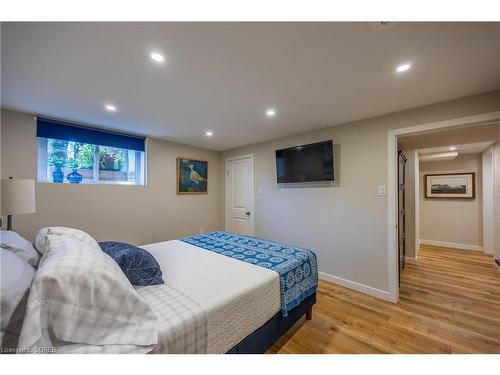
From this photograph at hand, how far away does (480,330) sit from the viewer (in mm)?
1857

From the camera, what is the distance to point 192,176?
414 centimetres

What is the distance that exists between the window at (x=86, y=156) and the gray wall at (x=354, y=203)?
258 centimetres

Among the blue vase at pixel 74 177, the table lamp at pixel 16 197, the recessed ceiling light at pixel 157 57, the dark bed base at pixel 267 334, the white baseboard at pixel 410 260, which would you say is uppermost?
the recessed ceiling light at pixel 157 57

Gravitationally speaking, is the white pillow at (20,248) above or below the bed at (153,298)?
above

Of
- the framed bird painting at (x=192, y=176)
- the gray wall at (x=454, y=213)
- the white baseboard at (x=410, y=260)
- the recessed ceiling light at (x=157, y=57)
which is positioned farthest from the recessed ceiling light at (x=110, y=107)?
the gray wall at (x=454, y=213)

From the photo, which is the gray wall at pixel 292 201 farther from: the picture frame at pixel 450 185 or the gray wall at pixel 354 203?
the picture frame at pixel 450 185

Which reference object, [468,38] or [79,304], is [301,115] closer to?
[468,38]

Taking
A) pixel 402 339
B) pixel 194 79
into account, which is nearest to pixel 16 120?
pixel 194 79

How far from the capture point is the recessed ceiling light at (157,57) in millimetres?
1401

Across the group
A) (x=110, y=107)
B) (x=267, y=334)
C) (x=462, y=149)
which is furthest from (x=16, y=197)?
(x=462, y=149)

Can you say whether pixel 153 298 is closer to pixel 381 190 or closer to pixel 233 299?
pixel 233 299

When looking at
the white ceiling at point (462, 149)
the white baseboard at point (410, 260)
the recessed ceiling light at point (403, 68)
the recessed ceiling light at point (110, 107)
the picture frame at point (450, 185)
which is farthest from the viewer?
the picture frame at point (450, 185)

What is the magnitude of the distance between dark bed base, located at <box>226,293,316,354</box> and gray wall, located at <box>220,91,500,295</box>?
4.18 feet

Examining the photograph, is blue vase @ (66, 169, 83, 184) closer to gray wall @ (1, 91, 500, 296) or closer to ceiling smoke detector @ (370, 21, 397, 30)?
gray wall @ (1, 91, 500, 296)
